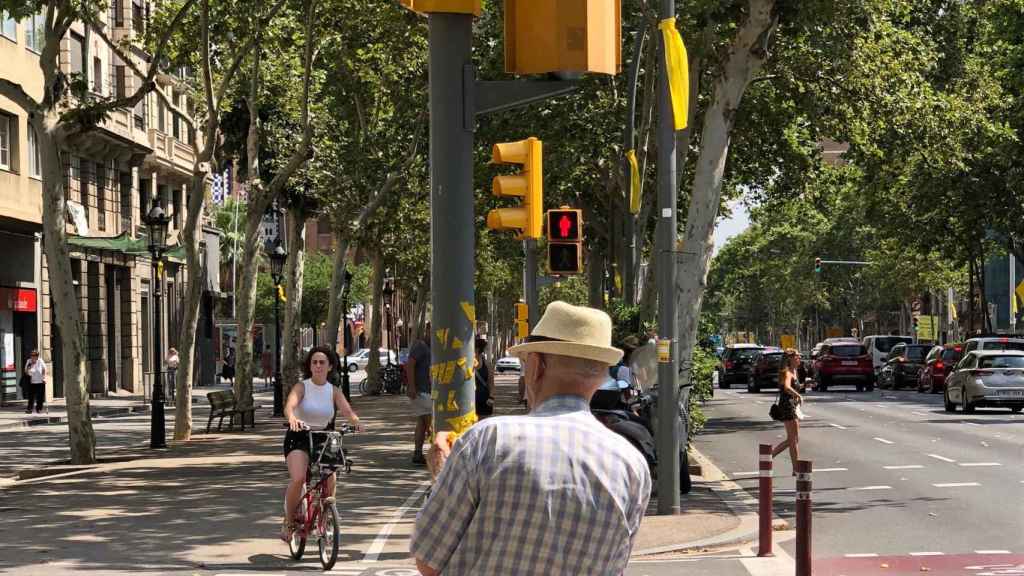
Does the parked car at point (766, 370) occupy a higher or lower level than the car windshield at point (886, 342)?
lower

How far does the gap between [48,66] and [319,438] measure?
11.0 m

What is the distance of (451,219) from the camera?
31.6 ft

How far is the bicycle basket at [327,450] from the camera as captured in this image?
12.5 metres

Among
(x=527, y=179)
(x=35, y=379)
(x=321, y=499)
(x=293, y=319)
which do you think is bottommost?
(x=321, y=499)

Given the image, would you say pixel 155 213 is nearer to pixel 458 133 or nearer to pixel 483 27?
pixel 483 27

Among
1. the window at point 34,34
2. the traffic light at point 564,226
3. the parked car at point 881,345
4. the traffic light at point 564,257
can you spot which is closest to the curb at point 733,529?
the traffic light at point 564,257

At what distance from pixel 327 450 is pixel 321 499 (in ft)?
1.24

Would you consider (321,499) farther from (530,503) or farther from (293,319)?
(293,319)

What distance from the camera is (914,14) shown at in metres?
29.7

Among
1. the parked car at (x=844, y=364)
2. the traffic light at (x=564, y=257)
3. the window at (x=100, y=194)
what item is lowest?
the parked car at (x=844, y=364)

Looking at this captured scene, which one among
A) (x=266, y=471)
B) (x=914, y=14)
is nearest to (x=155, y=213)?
(x=266, y=471)

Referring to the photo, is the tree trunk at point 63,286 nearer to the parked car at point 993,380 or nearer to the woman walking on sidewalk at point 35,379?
the woman walking on sidewalk at point 35,379

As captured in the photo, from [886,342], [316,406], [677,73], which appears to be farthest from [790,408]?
[886,342]

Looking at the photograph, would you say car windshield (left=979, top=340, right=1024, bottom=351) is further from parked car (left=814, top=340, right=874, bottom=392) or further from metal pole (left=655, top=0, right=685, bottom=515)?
metal pole (left=655, top=0, right=685, bottom=515)
